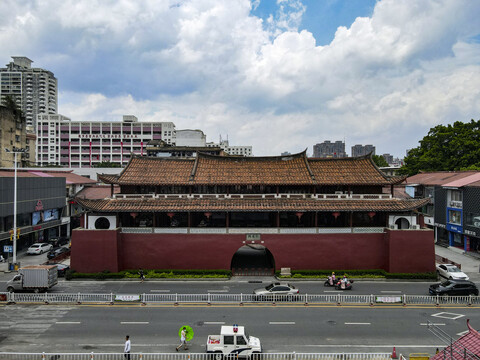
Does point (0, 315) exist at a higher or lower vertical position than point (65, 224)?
lower

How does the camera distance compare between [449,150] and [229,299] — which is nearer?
[229,299]

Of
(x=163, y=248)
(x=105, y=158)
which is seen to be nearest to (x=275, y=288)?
(x=163, y=248)

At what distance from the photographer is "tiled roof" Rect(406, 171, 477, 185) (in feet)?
Result: 160

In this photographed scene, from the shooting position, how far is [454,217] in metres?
45.4

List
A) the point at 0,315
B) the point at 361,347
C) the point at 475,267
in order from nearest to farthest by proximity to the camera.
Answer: the point at 361,347 → the point at 0,315 → the point at 475,267

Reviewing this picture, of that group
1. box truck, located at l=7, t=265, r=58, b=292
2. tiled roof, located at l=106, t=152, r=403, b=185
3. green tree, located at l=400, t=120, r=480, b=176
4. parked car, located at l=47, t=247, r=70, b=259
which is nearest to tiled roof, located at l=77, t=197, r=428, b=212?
tiled roof, located at l=106, t=152, r=403, b=185

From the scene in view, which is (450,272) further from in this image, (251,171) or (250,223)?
(251,171)

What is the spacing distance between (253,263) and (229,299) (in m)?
11.3

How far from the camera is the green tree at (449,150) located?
2313 inches

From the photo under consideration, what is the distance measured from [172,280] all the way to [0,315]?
44.0ft

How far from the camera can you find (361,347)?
19.5 metres

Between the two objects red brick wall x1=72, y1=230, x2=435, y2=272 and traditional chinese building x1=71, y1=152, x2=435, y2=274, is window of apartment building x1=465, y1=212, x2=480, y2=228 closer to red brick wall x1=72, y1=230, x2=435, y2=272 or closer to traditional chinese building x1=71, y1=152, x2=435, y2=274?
traditional chinese building x1=71, y1=152, x2=435, y2=274

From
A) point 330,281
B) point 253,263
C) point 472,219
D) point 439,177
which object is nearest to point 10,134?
point 253,263

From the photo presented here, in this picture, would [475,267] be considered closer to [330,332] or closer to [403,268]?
[403,268]
